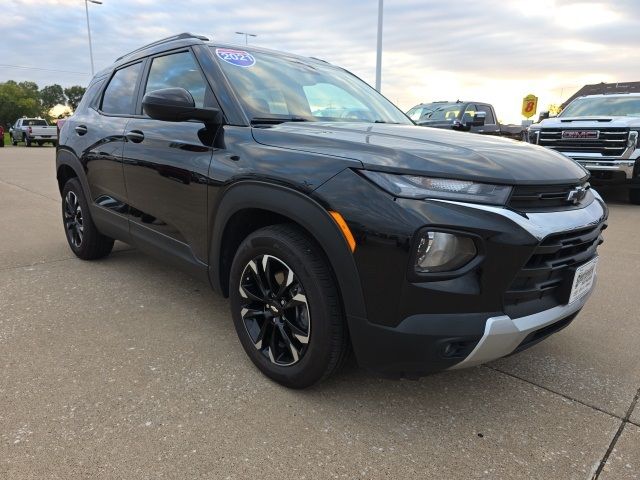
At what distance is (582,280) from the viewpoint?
2.25 meters

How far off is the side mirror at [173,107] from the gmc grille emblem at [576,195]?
1.77 metres

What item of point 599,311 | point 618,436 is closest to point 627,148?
point 599,311

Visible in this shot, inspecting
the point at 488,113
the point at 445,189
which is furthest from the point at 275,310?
the point at 488,113

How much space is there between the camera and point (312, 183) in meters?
2.13

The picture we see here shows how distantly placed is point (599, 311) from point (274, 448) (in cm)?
269

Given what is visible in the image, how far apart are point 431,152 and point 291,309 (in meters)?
0.96

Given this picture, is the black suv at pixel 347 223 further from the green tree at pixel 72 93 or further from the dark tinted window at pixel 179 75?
the green tree at pixel 72 93

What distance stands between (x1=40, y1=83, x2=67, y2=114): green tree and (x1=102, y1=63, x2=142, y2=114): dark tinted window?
124797mm

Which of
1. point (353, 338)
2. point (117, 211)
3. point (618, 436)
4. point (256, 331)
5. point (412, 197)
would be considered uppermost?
point (412, 197)

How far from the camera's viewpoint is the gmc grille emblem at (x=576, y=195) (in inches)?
85.6

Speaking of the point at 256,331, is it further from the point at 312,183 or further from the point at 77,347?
the point at 77,347

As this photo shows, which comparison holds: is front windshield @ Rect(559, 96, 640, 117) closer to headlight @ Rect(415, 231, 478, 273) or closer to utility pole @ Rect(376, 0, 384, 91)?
utility pole @ Rect(376, 0, 384, 91)

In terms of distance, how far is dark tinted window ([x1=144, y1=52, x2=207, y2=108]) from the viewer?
297cm

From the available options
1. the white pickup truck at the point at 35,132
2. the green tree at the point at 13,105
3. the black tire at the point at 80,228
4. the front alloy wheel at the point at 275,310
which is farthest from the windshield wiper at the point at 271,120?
the green tree at the point at 13,105
